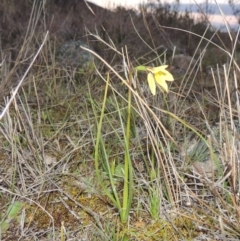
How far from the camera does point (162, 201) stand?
141 centimetres

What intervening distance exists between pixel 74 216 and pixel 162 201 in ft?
0.92

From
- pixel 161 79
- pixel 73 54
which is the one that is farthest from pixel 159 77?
pixel 73 54

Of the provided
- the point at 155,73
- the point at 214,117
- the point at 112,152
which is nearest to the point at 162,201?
the point at 112,152

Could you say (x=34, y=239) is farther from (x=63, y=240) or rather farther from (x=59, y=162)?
(x=59, y=162)

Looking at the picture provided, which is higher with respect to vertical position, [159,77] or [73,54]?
[159,77]

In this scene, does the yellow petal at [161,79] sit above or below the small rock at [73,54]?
above

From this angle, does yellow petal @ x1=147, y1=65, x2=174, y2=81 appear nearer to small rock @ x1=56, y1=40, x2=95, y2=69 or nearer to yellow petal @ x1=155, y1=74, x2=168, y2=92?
yellow petal @ x1=155, y1=74, x2=168, y2=92

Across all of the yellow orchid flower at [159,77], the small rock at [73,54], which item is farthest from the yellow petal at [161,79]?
the small rock at [73,54]

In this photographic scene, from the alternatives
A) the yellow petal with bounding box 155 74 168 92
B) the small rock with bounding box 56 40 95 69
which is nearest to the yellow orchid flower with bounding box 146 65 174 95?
the yellow petal with bounding box 155 74 168 92

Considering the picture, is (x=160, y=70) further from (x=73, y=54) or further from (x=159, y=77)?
(x=73, y=54)

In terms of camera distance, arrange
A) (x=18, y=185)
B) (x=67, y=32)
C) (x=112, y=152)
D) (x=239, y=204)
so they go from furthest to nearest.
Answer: (x=67, y=32) < (x=112, y=152) < (x=18, y=185) < (x=239, y=204)

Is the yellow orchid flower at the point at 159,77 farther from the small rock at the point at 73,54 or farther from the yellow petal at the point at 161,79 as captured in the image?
the small rock at the point at 73,54

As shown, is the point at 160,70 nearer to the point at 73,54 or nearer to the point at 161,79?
the point at 161,79

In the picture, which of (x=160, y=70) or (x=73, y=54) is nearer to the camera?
(x=160, y=70)
